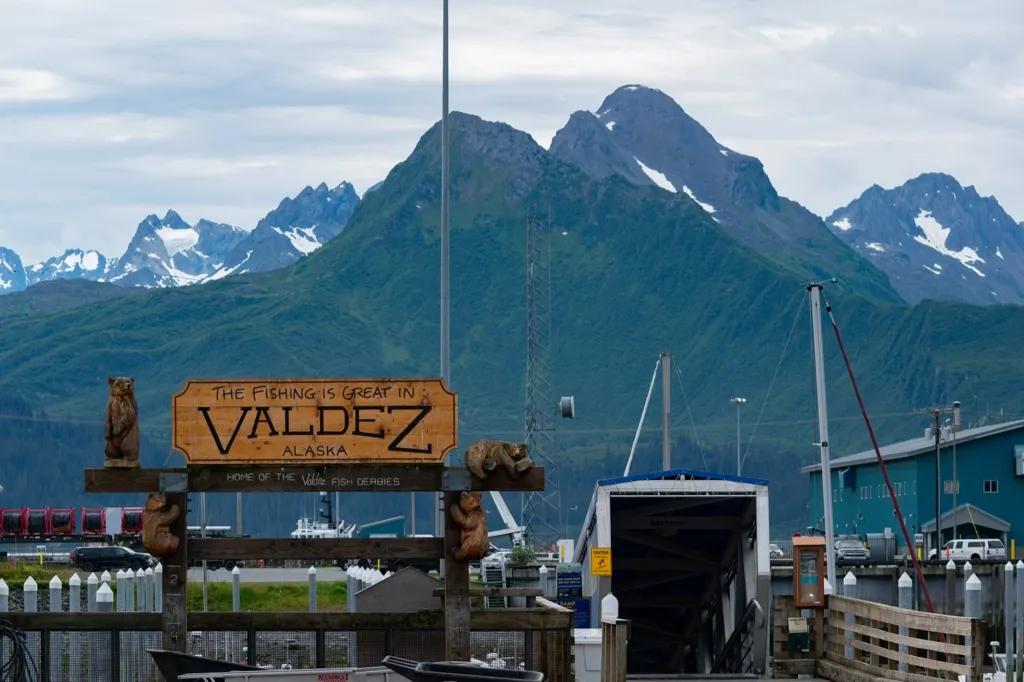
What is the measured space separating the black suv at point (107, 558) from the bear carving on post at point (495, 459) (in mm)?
51918

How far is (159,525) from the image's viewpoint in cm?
2492

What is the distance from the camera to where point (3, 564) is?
227 ft

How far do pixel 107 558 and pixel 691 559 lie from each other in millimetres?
39194

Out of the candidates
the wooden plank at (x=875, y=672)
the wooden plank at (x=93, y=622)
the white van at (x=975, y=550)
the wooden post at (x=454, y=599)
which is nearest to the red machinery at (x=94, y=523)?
the white van at (x=975, y=550)

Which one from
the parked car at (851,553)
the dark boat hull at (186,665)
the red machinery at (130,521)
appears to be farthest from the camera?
the red machinery at (130,521)

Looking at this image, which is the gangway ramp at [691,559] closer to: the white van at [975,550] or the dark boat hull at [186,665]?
the dark boat hull at [186,665]

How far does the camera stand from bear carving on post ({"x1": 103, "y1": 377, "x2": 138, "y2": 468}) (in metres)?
24.6

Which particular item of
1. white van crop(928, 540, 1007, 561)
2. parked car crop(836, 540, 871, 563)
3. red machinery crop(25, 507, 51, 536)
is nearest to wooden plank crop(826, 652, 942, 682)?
parked car crop(836, 540, 871, 563)

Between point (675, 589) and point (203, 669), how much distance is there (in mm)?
24345

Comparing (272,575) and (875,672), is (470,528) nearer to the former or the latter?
(875,672)

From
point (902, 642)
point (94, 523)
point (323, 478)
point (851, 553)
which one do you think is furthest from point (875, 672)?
point (94, 523)

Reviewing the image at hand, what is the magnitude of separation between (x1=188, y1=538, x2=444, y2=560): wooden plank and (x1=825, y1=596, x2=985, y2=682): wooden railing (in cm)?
763

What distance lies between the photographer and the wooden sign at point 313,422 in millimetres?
25062

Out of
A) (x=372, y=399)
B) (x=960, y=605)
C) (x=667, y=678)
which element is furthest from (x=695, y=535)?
(x=960, y=605)
